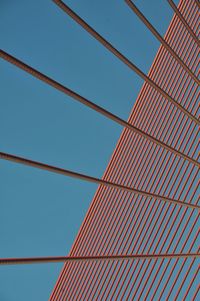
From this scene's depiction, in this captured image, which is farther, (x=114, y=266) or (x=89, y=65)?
(x=89, y=65)

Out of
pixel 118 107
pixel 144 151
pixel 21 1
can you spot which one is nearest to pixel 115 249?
pixel 144 151

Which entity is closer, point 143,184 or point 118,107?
point 143,184

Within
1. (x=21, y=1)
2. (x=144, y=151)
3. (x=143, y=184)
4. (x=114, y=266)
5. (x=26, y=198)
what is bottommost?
(x=26, y=198)

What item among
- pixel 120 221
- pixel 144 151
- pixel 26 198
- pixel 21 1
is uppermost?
pixel 21 1

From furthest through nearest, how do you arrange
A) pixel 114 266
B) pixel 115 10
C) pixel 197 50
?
pixel 115 10
pixel 197 50
pixel 114 266

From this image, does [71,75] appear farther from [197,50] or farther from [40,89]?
[197,50]

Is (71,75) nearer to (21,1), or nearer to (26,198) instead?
(21,1)

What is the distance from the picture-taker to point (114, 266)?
20.5 ft

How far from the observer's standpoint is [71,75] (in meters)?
13.2

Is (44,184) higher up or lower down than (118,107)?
lower down

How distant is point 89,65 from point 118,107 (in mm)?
1465

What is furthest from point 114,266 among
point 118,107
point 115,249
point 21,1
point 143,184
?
point 21,1

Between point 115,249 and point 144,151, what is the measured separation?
56.6 inches

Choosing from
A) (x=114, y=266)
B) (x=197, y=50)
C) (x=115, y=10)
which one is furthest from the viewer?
(x=115, y=10)
